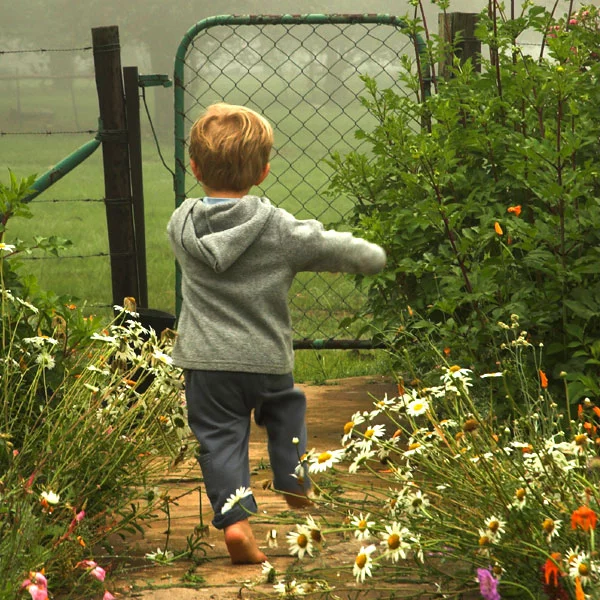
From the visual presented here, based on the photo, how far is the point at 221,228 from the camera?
3131 millimetres

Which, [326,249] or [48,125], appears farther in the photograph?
[48,125]

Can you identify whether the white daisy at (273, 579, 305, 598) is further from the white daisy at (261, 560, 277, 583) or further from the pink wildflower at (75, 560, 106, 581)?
the pink wildflower at (75, 560, 106, 581)

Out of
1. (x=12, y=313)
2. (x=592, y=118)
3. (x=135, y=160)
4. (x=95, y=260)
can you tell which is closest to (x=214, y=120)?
(x=12, y=313)

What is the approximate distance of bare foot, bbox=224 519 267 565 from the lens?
297 centimetres

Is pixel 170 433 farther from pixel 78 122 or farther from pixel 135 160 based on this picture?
pixel 78 122

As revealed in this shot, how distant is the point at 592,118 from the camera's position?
4062 millimetres

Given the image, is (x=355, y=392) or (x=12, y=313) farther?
(x=355, y=392)

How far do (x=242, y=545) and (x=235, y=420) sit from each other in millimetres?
378

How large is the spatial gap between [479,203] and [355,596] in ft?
5.85

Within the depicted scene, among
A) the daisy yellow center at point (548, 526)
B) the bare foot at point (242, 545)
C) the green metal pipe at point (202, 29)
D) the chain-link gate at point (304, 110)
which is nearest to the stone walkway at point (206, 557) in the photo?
the bare foot at point (242, 545)

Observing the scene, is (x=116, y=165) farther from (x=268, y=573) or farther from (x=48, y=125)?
(x=48, y=125)

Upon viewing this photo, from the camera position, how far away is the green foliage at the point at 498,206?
11.5 ft

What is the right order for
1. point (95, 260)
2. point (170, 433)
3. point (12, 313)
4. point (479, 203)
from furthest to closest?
point (95, 260)
point (479, 203)
point (170, 433)
point (12, 313)

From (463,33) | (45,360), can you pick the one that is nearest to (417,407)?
(45,360)
